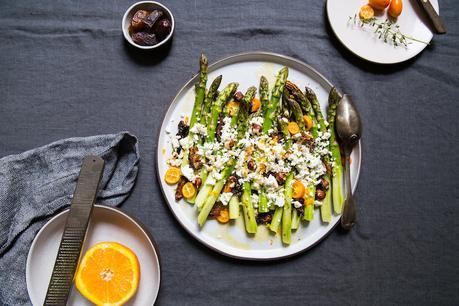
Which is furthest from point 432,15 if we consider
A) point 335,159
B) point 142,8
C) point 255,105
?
point 142,8

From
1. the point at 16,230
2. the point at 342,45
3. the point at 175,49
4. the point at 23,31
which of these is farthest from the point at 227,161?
the point at 23,31

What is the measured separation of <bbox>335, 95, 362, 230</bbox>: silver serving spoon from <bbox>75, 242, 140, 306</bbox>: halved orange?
38.5 inches

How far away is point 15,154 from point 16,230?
0.37 m

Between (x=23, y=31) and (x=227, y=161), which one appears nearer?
(x=227, y=161)

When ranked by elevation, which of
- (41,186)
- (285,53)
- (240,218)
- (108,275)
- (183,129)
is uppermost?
(285,53)

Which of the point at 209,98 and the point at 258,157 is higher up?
the point at 209,98

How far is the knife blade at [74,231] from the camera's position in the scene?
6.66 ft

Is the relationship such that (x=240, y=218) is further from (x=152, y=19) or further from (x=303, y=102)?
(x=152, y=19)

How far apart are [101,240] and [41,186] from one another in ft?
1.24

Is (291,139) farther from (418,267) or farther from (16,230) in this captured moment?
(16,230)

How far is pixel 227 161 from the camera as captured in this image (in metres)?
2.23

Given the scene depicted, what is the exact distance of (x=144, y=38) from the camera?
2.30 metres

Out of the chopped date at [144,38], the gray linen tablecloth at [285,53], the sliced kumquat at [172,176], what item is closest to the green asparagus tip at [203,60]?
the gray linen tablecloth at [285,53]

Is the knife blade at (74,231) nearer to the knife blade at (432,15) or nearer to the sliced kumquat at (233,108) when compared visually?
the sliced kumquat at (233,108)
